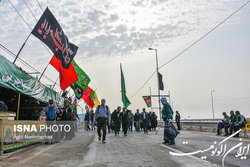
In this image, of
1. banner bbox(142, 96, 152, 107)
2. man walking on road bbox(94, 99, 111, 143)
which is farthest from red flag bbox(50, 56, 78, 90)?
banner bbox(142, 96, 152, 107)

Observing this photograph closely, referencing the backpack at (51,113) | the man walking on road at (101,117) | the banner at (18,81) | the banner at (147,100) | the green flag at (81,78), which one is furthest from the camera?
the banner at (147,100)

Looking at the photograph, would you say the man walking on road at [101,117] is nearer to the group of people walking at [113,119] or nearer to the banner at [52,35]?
the group of people walking at [113,119]

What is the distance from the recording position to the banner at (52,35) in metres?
10.2

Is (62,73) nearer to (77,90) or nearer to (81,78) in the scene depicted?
(81,78)

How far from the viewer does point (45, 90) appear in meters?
13.1

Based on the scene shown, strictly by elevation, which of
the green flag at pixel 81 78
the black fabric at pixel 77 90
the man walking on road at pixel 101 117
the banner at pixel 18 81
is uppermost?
the green flag at pixel 81 78

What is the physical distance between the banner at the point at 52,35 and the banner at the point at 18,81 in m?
1.79

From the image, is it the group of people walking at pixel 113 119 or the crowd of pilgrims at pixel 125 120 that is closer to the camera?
the group of people walking at pixel 113 119

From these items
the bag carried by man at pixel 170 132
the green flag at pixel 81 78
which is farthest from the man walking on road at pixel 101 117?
the green flag at pixel 81 78

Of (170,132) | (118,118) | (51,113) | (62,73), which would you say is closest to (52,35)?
(62,73)

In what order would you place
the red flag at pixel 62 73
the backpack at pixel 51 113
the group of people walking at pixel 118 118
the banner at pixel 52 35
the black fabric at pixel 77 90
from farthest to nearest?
1. the black fabric at pixel 77 90
2. the red flag at pixel 62 73
3. the banner at pixel 52 35
4. the backpack at pixel 51 113
5. the group of people walking at pixel 118 118

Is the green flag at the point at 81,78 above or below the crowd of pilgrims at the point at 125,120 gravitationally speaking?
above

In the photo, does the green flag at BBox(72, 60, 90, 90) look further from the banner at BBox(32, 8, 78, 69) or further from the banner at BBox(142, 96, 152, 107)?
the banner at BBox(142, 96, 152, 107)

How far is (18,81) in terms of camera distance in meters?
8.94
